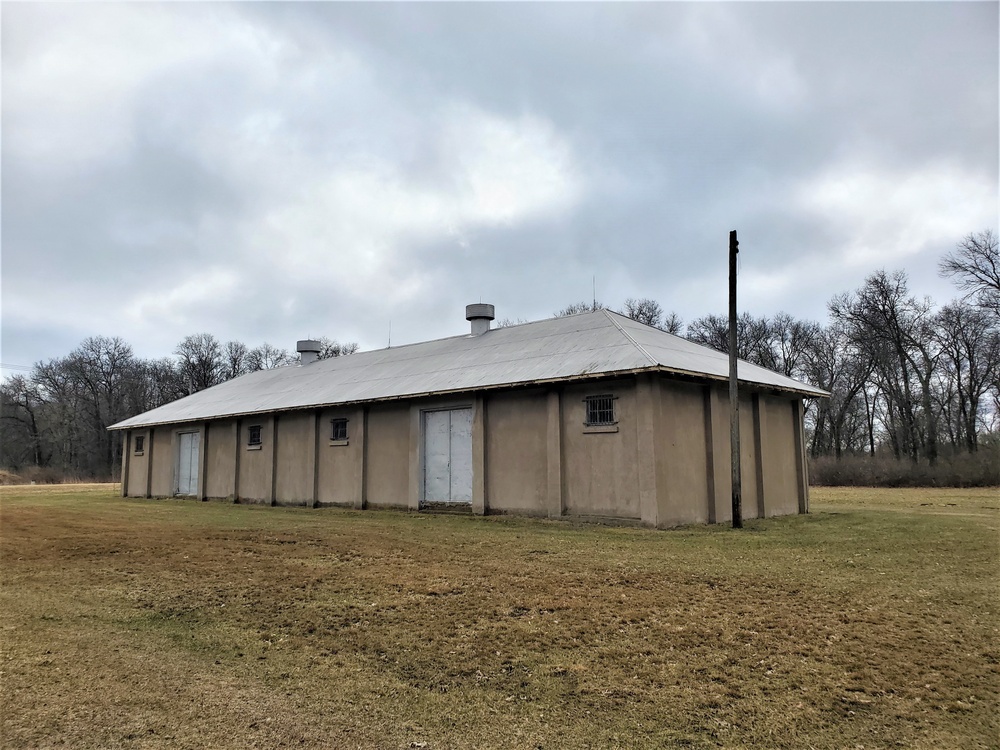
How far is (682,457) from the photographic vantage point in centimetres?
1378

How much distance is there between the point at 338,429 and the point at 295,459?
221 cm

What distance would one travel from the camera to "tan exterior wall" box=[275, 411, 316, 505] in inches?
783

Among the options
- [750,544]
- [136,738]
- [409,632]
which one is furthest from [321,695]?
[750,544]

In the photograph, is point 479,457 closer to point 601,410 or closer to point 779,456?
point 601,410

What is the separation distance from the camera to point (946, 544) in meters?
10.8

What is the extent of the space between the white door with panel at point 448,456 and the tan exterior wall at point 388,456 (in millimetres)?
550

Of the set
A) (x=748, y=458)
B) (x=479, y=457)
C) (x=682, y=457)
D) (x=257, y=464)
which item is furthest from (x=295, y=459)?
(x=748, y=458)

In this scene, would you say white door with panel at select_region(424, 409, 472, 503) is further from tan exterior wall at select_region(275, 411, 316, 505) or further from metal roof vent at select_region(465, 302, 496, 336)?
metal roof vent at select_region(465, 302, 496, 336)

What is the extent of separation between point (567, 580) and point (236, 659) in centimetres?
377

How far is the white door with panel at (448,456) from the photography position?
1622 centimetres

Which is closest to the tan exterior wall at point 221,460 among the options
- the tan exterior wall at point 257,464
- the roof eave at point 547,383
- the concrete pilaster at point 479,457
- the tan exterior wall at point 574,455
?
the tan exterior wall at point 257,464

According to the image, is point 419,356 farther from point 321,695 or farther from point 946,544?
point 321,695

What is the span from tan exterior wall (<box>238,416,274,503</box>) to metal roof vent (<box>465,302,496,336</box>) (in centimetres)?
694

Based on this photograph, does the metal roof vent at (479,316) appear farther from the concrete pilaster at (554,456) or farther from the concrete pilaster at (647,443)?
the concrete pilaster at (647,443)
